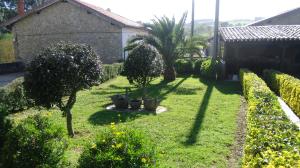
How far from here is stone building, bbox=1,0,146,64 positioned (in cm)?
2359

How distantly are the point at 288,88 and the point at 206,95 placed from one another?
12.2 ft

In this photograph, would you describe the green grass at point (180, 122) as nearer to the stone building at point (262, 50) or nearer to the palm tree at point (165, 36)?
the palm tree at point (165, 36)

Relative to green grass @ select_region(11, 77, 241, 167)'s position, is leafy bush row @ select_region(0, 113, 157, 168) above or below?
above

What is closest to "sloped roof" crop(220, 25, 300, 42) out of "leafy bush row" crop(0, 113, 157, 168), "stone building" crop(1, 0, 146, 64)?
"stone building" crop(1, 0, 146, 64)

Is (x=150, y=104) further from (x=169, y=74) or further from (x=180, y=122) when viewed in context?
(x=169, y=74)

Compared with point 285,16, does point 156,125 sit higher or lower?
lower

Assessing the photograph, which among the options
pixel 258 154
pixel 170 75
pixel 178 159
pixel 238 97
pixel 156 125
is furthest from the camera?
pixel 170 75

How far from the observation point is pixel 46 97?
7496 millimetres

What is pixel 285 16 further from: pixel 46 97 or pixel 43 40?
pixel 46 97

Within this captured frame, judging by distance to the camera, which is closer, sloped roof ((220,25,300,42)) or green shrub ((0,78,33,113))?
green shrub ((0,78,33,113))

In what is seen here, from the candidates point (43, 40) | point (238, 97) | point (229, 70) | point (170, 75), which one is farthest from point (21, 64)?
point (238, 97)

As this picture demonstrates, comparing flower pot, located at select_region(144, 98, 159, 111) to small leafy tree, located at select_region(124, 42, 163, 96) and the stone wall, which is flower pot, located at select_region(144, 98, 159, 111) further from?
the stone wall

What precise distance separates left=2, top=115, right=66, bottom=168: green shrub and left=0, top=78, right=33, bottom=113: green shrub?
5.75m

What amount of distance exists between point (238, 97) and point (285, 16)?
1891 centimetres
